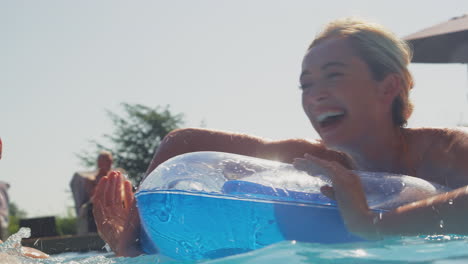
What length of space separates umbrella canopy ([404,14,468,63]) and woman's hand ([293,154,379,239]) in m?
4.65

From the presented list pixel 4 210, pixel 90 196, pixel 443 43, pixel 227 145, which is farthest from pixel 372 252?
pixel 90 196

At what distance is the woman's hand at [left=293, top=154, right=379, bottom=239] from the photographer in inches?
78.7

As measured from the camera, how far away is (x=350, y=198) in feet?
6.74

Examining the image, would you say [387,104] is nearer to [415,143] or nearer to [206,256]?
[415,143]

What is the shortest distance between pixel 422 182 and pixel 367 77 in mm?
591

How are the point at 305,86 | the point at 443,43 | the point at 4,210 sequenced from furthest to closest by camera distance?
the point at 4,210, the point at 443,43, the point at 305,86

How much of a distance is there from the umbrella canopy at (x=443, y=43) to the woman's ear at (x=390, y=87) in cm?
388

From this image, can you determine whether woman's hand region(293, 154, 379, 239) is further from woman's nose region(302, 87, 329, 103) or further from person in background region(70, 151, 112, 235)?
person in background region(70, 151, 112, 235)

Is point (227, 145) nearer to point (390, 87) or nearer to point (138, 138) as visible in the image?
point (390, 87)

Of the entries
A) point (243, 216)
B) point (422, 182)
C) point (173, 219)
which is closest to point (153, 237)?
point (173, 219)

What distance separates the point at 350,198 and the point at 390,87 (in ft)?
2.80

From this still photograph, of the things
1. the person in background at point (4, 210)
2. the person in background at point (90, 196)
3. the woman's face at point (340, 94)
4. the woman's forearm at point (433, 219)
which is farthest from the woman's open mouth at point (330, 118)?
the person in background at point (90, 196)

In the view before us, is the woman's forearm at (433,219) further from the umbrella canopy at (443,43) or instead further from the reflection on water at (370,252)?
the umbrella canopy at (443,43)

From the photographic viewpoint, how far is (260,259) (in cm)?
165
